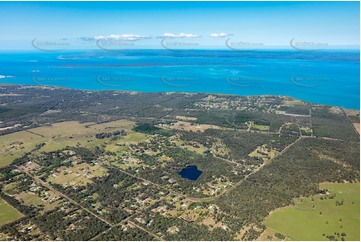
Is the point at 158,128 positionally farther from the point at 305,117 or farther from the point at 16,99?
the point at 16,99

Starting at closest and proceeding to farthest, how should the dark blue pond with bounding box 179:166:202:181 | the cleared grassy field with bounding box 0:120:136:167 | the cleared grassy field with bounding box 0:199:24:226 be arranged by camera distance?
the cleared grassy field with bounding box 0:199:24:226, the dark blue pond with bounding box 179:166:202:181, the cleared grassy field with bounding box 0:120:136:167

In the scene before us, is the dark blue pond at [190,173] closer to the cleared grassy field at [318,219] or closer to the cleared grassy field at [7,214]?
the cleared grassy field at [318,219]

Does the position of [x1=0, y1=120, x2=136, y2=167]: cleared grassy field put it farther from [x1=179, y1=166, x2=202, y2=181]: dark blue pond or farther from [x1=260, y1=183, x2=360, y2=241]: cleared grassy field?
[x1=260, y1=183, x2=360, y2=241]: cleared grassy field

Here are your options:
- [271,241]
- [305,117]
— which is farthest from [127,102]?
[271,241]

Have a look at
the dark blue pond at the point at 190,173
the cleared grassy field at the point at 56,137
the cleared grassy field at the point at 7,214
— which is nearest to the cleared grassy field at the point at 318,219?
the dark blue pond at the point at 190,173

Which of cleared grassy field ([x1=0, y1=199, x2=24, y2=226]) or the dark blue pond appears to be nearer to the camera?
cleared grassy field ([x1=0, y1=199, x2=24, y2=226])

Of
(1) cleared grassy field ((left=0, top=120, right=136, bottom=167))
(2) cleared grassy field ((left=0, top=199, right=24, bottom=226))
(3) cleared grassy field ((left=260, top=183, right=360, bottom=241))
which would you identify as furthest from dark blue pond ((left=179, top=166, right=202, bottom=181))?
(2) cleared grassy field ((left=0, top=199, right=24, bottom=226))
